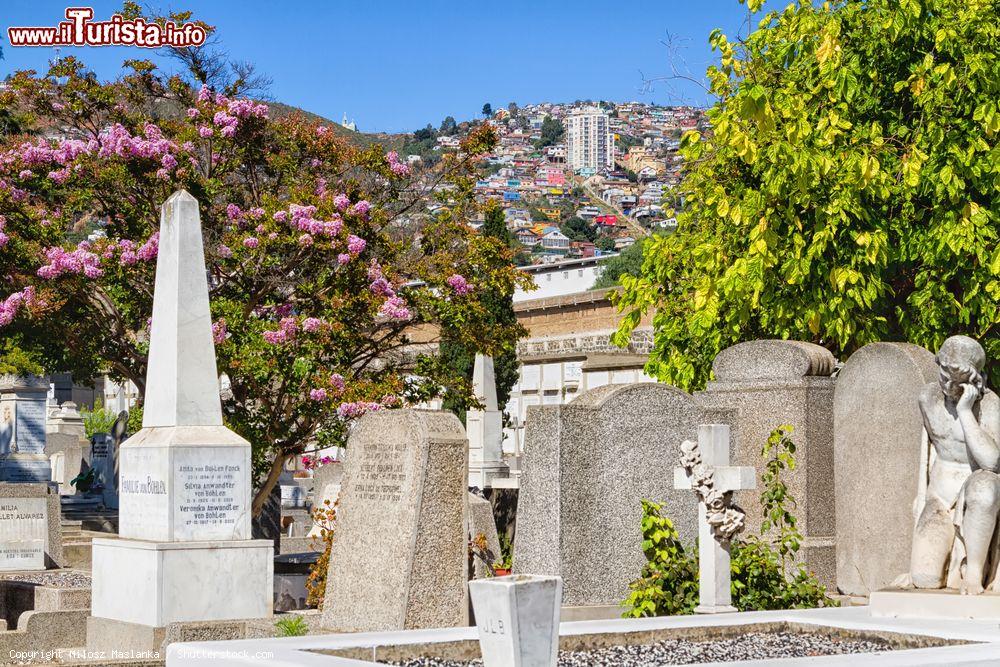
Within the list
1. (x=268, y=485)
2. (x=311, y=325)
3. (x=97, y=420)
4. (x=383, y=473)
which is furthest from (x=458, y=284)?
(x=97, y=420)

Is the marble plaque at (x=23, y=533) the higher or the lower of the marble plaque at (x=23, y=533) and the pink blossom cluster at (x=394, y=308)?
the lower

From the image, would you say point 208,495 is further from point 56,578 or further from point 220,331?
point 220,331

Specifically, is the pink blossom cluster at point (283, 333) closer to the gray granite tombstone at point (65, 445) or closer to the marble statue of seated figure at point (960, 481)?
the marble statue of seated figure at point (960, 481)

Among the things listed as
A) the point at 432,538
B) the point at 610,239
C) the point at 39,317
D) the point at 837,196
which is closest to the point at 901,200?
the point at 837,196

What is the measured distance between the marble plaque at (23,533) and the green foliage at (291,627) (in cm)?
672

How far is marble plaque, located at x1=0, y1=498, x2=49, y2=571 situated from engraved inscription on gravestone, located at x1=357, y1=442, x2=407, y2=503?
6629 millimetres

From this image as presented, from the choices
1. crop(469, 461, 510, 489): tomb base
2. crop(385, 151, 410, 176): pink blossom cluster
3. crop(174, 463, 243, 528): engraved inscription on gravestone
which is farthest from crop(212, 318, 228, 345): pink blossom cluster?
crop(469, 461, 510, 489): tomb base

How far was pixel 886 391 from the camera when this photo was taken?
1192cm

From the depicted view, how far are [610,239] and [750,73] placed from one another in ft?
407

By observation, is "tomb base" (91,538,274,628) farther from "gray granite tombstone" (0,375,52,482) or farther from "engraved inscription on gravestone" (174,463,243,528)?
"gray granite tombstone" (0,375,52,482)

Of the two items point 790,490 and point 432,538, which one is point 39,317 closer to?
point 432,538

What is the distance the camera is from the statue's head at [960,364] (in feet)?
31.1

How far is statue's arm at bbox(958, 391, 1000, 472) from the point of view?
9375mm

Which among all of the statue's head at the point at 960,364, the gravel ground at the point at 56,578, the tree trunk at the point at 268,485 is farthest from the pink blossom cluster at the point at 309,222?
the statue's head at the point at 960,364
